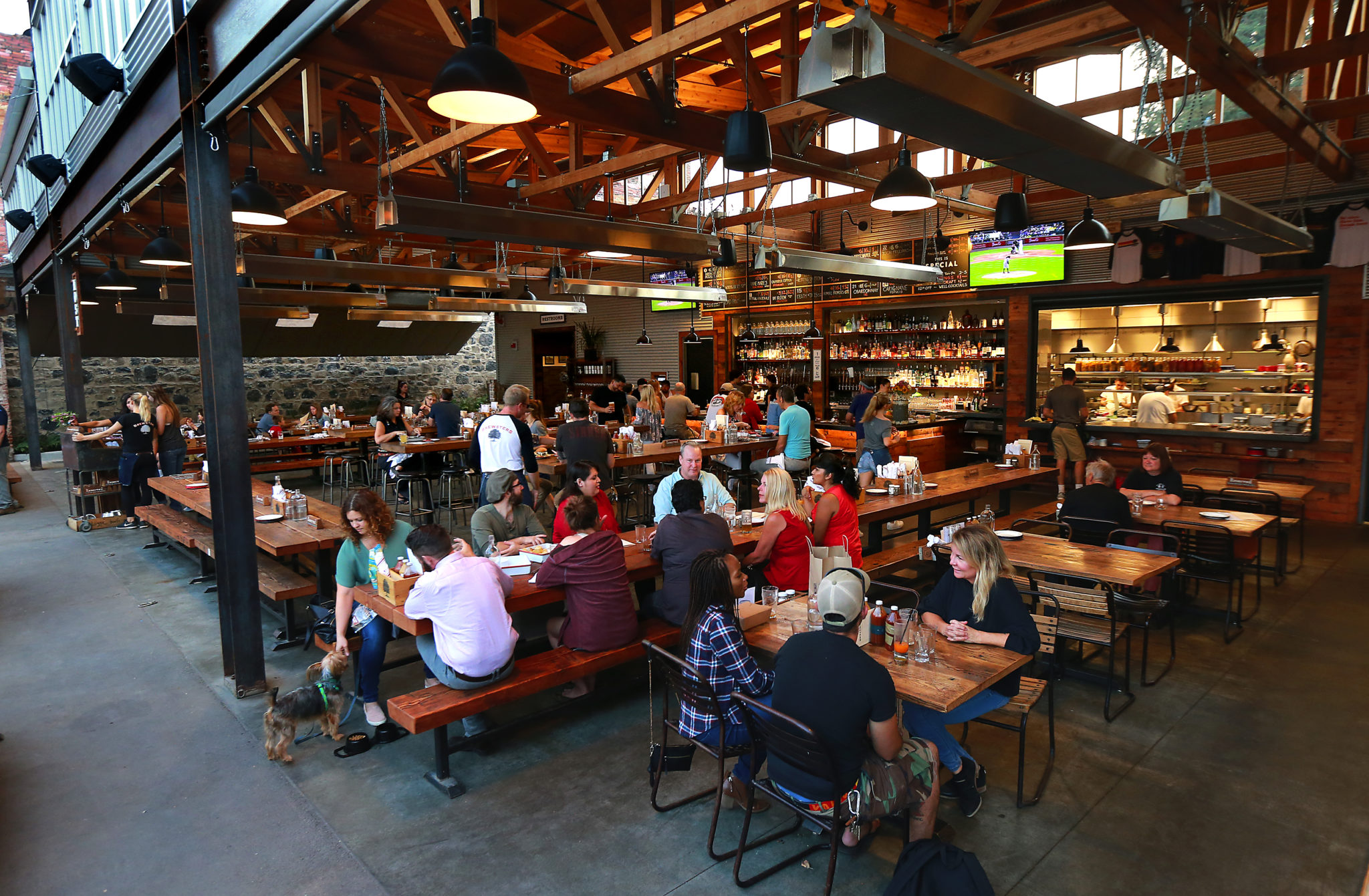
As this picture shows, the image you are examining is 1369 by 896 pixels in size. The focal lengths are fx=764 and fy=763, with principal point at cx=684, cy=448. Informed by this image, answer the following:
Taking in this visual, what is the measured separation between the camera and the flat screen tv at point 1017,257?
34.8 ft

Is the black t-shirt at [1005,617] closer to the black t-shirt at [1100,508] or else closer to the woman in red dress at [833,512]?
the woman in red dress at [833,512]

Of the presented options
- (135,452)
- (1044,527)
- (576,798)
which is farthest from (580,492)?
(135,452)

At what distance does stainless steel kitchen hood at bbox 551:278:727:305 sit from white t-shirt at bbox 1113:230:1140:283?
18.1 ft

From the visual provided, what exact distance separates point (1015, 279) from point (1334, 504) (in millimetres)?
4668

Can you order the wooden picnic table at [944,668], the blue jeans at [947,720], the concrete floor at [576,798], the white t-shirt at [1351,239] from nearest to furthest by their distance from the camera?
1. the wooden picnic table at [944,668]
2. the concrete floor at [576,798]
3. the blue jeans at [947,720]
4. the white t-shirt at [1351,239]

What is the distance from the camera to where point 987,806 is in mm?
3488

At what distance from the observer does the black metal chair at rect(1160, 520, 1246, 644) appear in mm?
5449

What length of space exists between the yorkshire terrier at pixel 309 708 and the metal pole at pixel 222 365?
2.31ft

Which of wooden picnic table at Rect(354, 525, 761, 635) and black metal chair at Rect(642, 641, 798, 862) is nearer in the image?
black metal chair at Rect(642, 641, 798, 862)

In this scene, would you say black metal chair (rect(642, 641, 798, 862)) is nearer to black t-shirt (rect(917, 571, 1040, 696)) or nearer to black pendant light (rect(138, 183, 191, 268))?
black t-shirt (rect(917, 571, 1040, 696))

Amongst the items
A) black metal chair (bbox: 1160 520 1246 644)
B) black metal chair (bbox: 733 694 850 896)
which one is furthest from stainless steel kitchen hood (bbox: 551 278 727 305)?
black metal chair (bbox: 733 694 850 896)

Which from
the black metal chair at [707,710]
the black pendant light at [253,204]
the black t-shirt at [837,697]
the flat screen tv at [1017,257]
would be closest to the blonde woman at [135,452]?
the black pendant light at [253,204]

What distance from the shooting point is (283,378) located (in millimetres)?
16641

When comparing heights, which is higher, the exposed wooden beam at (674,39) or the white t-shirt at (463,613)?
the exposed wooden beam at (674,39)
